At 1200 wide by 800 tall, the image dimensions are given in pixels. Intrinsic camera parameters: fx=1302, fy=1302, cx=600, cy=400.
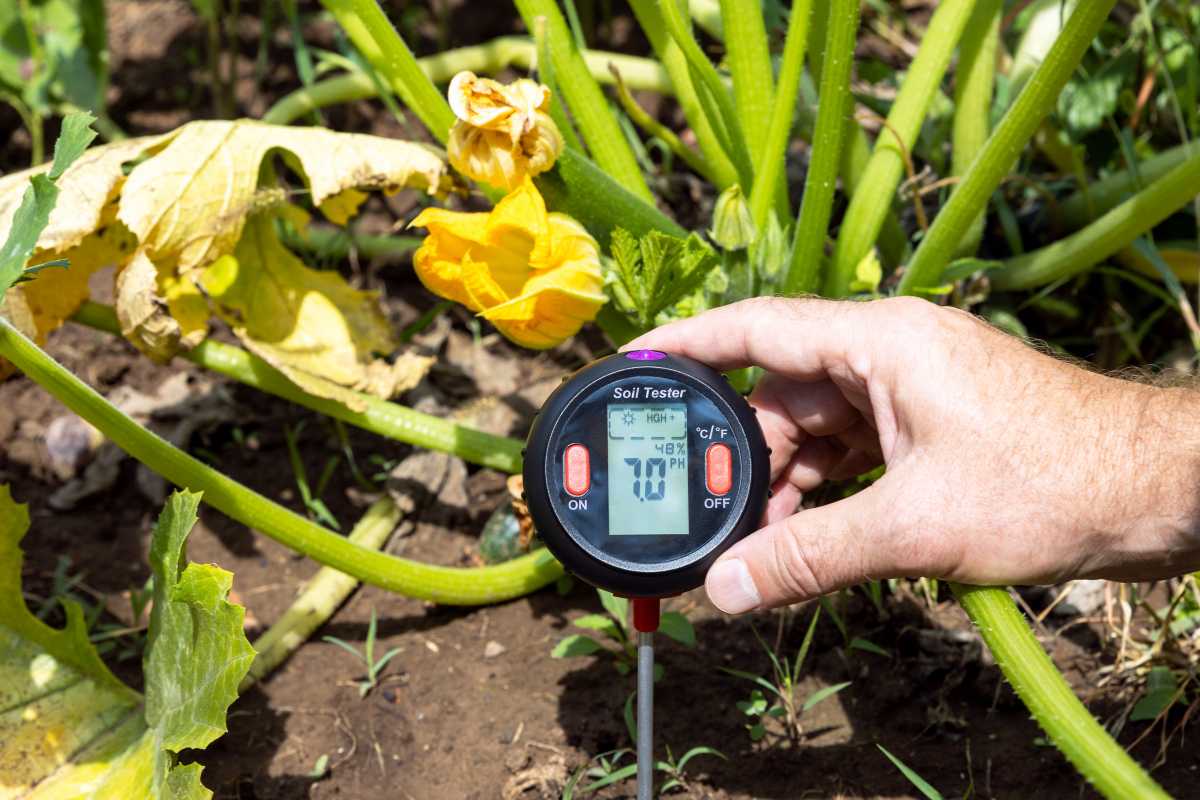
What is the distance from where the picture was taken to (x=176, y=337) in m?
2.04

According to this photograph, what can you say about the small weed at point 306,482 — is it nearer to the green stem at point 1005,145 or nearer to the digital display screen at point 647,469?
the digital display screen at point 647,469

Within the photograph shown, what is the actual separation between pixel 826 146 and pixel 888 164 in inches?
10.4

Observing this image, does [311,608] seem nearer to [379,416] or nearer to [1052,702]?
[379,416]

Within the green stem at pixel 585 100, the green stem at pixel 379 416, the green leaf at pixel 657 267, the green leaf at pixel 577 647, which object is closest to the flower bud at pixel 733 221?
the green leaf at pixel 657 267

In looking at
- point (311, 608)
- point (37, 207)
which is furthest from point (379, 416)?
point (37, 207)

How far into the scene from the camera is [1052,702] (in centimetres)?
137

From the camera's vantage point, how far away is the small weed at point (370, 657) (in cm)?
206

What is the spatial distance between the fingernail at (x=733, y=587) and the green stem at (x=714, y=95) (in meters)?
0.80

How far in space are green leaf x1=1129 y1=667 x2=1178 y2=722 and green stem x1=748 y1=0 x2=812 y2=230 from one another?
2.90ft

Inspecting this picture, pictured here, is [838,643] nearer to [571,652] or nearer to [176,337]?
[571,652]

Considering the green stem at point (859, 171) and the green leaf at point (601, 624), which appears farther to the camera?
the green stem at point (859, 171)

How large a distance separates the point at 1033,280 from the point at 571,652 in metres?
1.07

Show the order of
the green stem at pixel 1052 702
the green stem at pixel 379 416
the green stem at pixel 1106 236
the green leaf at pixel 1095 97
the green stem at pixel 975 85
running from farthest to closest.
→ the green leaf at pixel 1095 97 < the green stem at pixel 975 85 < the green stem at pixel 379 416 < the green stem at pixel 1106 236 < the green stem at pixel 1052 702

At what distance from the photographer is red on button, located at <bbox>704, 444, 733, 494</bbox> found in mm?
1630
